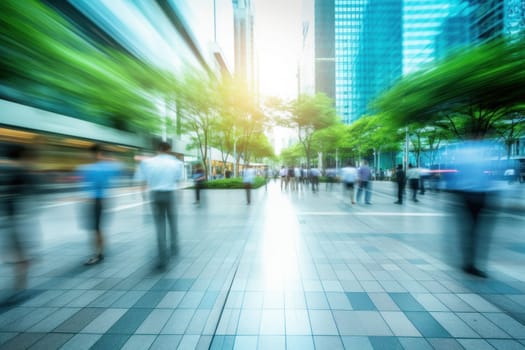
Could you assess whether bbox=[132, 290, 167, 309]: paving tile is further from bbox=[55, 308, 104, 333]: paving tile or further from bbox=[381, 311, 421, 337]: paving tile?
bbox=[381, 311, 421, 337]: paving tile

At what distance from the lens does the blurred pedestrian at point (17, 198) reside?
272 cm

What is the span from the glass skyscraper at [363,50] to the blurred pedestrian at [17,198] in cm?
2804

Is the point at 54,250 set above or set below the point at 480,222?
below

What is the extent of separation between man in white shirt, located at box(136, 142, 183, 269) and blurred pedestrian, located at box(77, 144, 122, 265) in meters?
0.52

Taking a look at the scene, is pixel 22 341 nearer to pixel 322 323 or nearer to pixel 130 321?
pixel 130 321

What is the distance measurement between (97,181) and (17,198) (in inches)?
35.0

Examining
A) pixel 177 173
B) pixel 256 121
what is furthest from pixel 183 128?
pixel 177 173

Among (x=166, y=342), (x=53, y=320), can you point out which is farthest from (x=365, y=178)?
(x=53, y=320)

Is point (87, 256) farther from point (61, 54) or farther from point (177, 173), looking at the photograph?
point (61, 54)

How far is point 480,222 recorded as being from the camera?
3.35 m

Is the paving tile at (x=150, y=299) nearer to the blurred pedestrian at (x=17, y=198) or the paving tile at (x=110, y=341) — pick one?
the paving tile at (x=110, y=341)

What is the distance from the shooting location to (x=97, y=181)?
→ 3600mm

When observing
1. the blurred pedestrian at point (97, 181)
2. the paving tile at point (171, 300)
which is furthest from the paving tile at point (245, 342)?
the blurred pedestrian at point (97, 181)

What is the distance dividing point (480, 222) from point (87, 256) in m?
6.45
